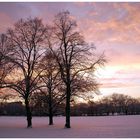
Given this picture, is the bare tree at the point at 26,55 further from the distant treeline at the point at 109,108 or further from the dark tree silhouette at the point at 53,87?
the distant treeline at the point at 109,108

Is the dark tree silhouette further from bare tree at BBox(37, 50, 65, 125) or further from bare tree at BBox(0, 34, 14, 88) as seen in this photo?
bare tree at BBox(0, 34, 14, 88)

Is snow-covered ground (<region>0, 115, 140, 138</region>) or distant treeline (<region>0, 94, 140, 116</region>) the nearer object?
snow-covered ground (<region>0, 115, 140, 138</region>)

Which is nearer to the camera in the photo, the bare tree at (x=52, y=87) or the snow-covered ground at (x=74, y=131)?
the snow-covered ground at (x=74, y=131)

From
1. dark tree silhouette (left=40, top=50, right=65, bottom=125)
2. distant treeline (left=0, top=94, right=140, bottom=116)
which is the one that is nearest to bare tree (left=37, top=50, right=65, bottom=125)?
dark tree silhouette (left=40, top=50, right=65, bottom=125)

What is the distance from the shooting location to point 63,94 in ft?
151

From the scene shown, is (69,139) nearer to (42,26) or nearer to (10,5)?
(10,5)

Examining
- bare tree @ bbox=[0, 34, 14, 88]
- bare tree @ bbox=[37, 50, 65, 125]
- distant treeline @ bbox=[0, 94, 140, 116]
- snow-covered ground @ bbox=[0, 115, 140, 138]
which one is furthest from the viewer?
distant treeline @ bbox=[0, 94, 140, 116]

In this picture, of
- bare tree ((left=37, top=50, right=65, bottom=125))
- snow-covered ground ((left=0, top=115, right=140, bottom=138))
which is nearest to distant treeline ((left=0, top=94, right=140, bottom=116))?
bare tree ((left=37, top=50, right=65, bottom=125))

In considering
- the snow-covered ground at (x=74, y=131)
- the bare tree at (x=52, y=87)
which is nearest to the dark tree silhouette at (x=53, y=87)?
the bare tree at (x=52, y=87)

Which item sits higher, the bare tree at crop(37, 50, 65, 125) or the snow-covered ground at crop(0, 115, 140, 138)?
the bare tree at crop(37, 50, 65, 125)

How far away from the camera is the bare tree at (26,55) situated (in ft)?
134

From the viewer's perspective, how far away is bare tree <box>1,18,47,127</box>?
134 feet

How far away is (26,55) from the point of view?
42156 millimetres

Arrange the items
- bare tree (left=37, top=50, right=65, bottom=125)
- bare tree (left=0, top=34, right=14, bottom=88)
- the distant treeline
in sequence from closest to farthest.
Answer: bare tree (left=0, top=34, right=14, bottom=88) → bare tree (left=37, top=50, right=65, bottom=125) → the distant treeline
